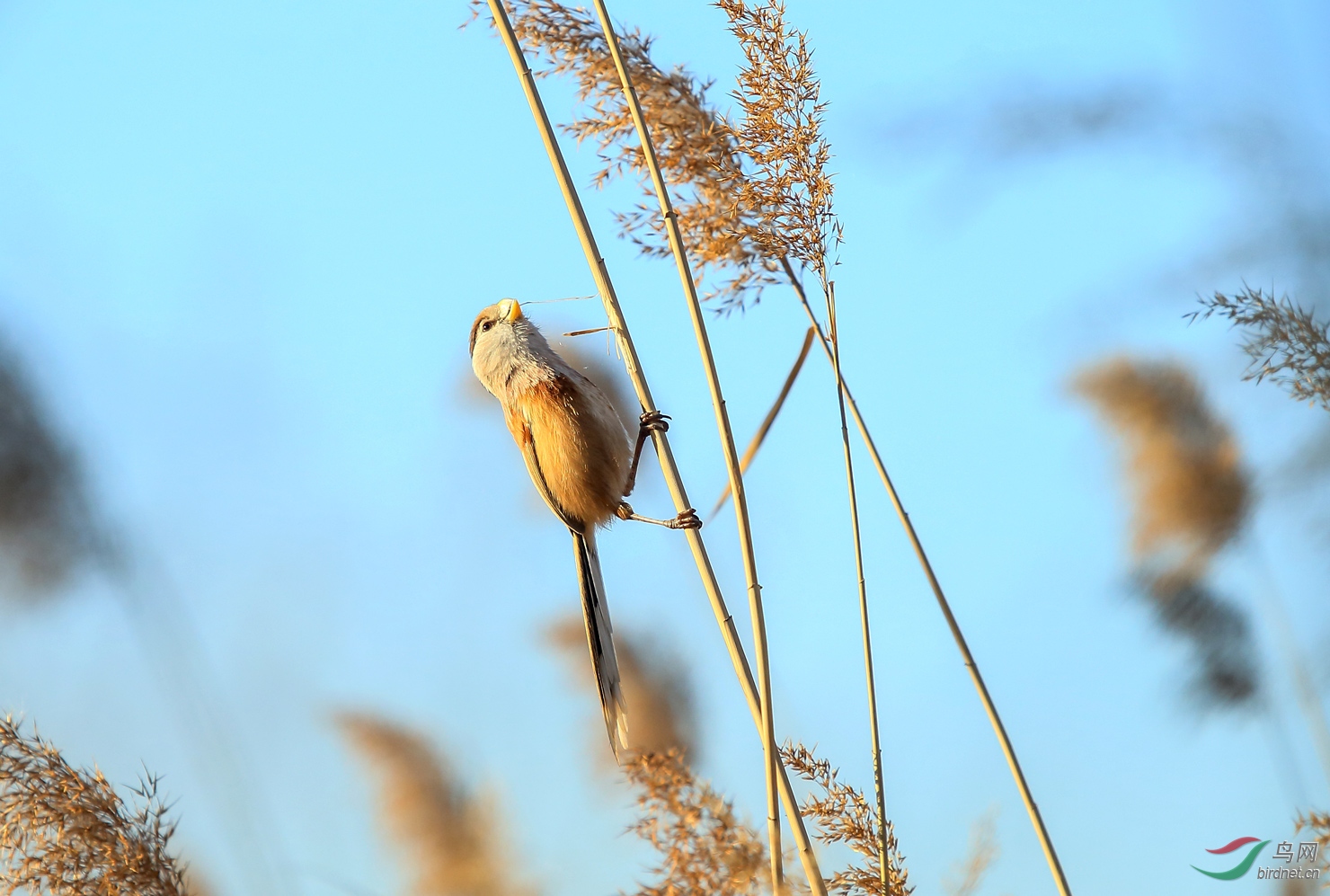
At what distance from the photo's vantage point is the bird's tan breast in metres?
2.03

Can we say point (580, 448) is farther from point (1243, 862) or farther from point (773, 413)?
point (1243, 862)

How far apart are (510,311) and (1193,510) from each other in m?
1.83

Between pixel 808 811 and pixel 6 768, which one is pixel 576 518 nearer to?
pixel 808 811

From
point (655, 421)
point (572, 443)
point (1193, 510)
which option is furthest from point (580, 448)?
point (1193, 510)

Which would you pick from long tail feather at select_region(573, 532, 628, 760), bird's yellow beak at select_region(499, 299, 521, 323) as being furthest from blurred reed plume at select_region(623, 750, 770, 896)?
bird's yellow beak at select_region(499, 299, 521, 323)

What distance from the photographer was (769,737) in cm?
123

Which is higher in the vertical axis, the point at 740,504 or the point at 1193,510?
the point at 1193,510

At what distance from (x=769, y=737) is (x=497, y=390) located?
1222 millimetres

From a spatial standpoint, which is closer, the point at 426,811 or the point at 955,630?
the point at 955,630

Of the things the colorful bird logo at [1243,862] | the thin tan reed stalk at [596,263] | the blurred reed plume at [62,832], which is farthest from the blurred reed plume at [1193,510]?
the blurred reed plume at [62,832]

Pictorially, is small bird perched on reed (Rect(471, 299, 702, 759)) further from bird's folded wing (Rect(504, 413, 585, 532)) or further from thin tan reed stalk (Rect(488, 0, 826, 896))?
thin tan reed stalk (Rect(488, 0, 826, 896))

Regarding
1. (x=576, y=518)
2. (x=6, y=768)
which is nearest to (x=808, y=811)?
(x=576, y=518)

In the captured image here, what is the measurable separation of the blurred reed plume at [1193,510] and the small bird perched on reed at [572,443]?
57.6 inches

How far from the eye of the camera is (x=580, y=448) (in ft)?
6.66
